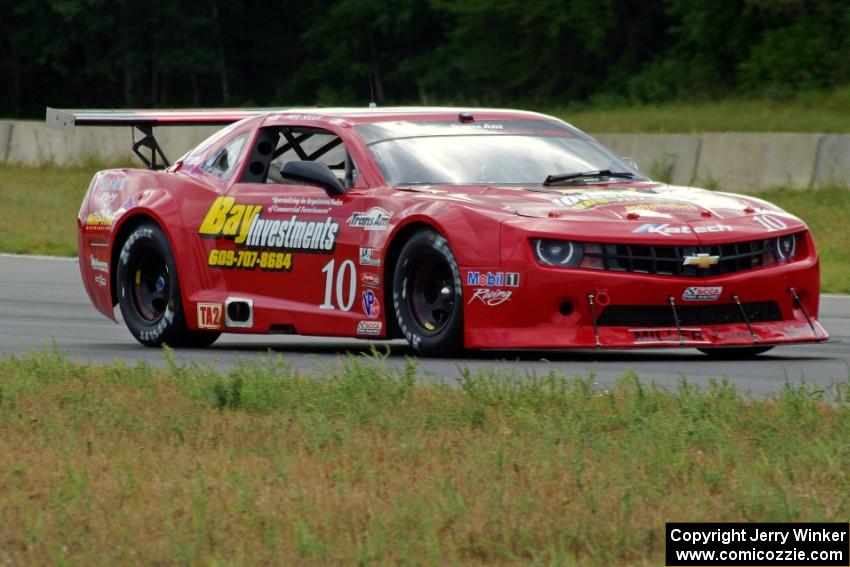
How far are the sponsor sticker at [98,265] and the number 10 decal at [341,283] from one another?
2.00 meters

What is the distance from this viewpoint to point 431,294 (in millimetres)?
9453

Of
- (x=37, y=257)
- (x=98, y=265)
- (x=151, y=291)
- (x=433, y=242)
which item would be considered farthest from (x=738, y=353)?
(x=37, y=257)

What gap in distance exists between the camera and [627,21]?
43281 mm

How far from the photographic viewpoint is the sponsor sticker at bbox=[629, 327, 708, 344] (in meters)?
8.89

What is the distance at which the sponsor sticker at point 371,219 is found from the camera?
9.56 m

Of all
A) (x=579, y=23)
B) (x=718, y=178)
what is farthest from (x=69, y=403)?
(x=579, y=23)

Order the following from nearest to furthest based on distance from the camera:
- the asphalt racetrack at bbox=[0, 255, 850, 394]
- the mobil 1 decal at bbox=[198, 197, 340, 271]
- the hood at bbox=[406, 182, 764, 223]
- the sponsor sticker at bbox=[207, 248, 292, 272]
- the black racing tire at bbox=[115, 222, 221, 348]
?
the asphalt racetrack at bbox=[0, 255, 850, 394], the hood at bbox=[406, 182, 764, 223], the mobil 1 decal at bbox=[198, 197, 340, 271], the sponsor sticker at bbox=[207, 248, 292, 272], the black racing tire at bbox=[115, 222, 221, 348]

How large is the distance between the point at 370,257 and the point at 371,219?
0.67ft

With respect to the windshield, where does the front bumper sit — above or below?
below

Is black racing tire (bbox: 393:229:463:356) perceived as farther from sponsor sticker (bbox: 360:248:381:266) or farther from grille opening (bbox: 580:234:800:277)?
grille opening (bbox: 580:234:800:277)

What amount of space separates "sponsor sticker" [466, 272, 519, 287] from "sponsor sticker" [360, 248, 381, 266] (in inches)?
27.7

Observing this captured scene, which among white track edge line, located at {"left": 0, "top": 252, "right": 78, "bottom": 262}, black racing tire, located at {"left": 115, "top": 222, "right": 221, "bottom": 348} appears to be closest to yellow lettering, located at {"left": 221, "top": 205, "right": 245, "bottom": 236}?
black racing tire, located at {"left": 115, "top": 222, "right": 221, "bottom": 348}

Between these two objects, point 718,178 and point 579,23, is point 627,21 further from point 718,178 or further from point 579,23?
point 718,178

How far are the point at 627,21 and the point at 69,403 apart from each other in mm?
36933
